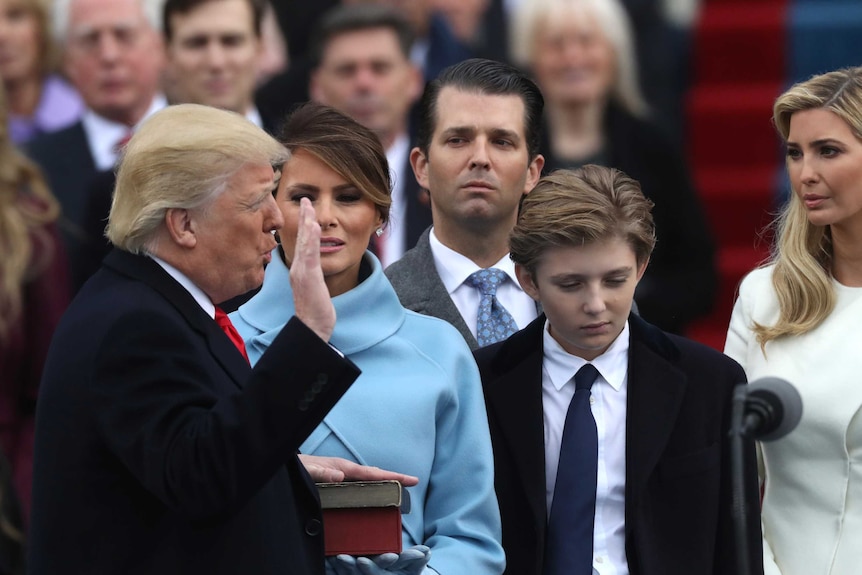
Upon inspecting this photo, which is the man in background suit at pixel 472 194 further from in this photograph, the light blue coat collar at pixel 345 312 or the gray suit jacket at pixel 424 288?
the light blue coat collar at pixel 345 312

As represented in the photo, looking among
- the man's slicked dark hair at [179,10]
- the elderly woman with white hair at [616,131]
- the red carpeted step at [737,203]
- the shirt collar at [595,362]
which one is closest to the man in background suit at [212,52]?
the man's slicked dark hair at [179,10]

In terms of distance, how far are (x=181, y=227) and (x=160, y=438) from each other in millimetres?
445

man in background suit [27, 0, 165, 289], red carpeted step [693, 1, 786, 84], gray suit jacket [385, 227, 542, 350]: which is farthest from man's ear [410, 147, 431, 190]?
red carpeted step [693, 1, 786, 84]

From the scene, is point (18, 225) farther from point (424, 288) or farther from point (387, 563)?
point (387, 563)

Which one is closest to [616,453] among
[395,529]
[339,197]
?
[395,529]

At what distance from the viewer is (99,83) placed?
22.9ft

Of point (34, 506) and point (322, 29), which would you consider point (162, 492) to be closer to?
point (34, 506)

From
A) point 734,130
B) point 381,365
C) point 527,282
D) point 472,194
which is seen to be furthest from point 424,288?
point 734,130

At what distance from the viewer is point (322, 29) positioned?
723 centimetres

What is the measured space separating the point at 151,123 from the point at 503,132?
1.29 m

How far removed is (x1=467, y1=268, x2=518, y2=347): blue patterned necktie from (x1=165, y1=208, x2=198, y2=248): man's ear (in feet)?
3.74

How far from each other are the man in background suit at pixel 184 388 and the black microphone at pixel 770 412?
2.37ft

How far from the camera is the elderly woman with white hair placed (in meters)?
6.52

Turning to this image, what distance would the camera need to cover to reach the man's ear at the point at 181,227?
10.7 feet
